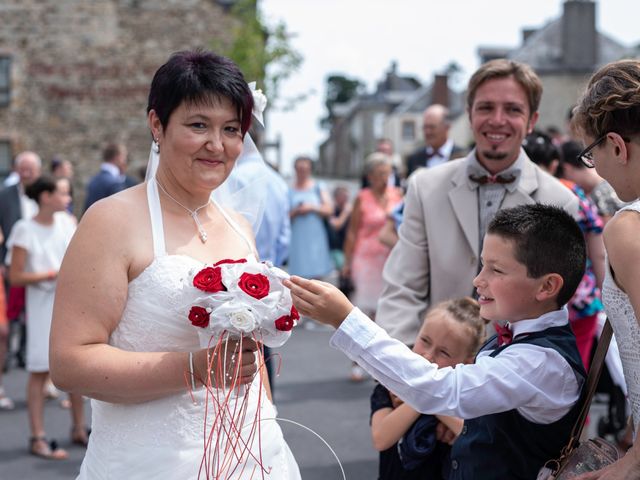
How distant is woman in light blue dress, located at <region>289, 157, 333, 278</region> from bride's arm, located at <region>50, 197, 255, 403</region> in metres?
9.14

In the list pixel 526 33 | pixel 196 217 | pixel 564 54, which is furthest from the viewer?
pixel 526 33

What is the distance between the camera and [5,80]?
27203 mm

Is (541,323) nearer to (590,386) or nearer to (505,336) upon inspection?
(505,336)

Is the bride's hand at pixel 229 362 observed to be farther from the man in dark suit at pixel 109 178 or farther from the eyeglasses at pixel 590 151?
the man in dark suit at pixel 109 178

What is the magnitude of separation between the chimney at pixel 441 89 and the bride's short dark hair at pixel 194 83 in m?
57.4

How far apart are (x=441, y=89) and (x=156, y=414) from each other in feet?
193

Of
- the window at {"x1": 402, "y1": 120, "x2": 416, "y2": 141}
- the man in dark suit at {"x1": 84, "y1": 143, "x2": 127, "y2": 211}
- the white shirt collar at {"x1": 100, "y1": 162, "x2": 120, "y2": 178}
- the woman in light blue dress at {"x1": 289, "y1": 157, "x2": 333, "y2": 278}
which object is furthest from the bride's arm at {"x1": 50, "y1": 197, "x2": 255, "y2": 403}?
the window at {"x1": 402, "y1": 120, "x2": 416, "y2": 141}

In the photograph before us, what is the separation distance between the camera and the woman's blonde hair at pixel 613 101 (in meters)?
2.47

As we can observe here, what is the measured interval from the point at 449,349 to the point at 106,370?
139cm

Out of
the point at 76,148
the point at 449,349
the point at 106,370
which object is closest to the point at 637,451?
the point at 449,349

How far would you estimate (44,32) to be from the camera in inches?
1062

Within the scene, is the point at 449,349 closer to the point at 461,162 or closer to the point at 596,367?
the point at 596,367

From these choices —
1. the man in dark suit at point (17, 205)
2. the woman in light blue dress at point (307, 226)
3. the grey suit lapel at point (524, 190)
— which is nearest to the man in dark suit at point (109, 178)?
the man in dark suit at point (17, 205)

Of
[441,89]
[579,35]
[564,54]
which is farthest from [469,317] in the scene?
[441,89]
